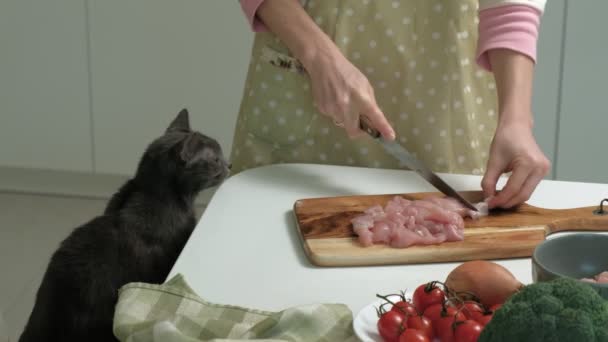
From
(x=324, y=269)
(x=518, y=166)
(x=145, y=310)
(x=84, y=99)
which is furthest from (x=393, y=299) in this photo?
(x=84, y=99)

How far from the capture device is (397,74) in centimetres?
158

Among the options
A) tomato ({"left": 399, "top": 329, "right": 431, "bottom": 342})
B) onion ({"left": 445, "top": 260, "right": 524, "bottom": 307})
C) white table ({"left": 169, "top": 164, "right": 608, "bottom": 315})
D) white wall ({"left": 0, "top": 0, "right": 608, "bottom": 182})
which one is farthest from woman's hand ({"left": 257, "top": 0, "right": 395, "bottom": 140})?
white wall ({"left": 0, "top": 0, "right": 608, "bottom": 182})

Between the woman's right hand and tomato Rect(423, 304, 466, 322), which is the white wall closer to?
the woman's right hand

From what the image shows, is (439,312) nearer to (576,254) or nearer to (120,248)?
(576,254)

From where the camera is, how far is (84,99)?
3217mm

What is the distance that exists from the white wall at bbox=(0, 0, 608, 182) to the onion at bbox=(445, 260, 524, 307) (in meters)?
1.97

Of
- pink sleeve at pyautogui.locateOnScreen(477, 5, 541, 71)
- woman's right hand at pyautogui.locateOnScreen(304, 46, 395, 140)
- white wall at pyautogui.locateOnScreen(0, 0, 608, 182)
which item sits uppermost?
pink sleeve at pyautogui.locateOnScreen(477, 5, 541, 71)

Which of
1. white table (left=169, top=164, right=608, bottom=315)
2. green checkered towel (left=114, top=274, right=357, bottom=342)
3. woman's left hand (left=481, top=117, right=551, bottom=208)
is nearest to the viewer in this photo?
green checkered towel (left=114, top=274, right=357, bottom=342)

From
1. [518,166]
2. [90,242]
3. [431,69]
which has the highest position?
[431,69]

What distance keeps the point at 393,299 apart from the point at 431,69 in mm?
650

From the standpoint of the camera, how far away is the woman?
148cm

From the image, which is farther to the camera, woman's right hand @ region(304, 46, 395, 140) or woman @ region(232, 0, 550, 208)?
woman @ region(232, 0, 550, 208)

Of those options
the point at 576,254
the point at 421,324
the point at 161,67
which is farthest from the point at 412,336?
the point at 161,67

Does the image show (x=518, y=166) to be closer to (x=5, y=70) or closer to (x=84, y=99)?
(x=84, y=99)
